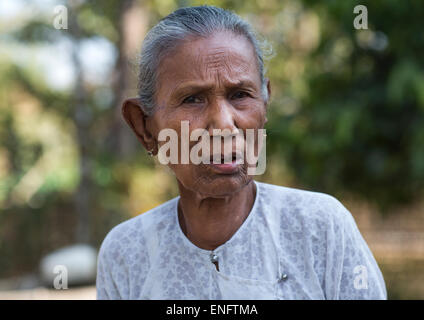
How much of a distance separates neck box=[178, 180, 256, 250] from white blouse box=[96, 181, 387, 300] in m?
0.04

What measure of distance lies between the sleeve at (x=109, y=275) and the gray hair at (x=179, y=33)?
0.55m

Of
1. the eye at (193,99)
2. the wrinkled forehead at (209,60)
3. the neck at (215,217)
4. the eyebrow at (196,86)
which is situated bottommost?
the neck at (215,217)

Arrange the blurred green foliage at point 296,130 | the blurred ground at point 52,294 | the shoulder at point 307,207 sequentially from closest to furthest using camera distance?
the shoulder at point 307,207
the blurred green foliage at point 296,130
the blurred ground at point 52,294

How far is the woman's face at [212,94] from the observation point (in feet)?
5.41

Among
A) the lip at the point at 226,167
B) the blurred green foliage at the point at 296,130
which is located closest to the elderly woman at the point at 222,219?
the lip at the point at 226,167

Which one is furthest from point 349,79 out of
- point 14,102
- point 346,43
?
point 14,102

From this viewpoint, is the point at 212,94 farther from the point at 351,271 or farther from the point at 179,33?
the point at 351,271

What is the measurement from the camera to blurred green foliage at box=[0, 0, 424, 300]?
231 inches

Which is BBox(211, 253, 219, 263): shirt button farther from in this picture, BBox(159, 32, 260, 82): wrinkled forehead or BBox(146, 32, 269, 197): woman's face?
BBox(159, 32, 260, 82): wrinkled forehead

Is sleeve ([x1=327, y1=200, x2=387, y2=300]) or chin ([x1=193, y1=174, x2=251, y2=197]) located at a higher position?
chin ([x1=193, y1=174, x2=251, y2=197])

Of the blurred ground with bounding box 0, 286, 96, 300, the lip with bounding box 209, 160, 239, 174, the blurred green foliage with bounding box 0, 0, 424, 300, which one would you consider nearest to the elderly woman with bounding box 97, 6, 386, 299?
the lip with bounding box 209, 160, 239, 174

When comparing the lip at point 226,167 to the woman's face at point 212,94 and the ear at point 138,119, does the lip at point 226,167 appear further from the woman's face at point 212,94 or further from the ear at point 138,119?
the ear at point 138,119
